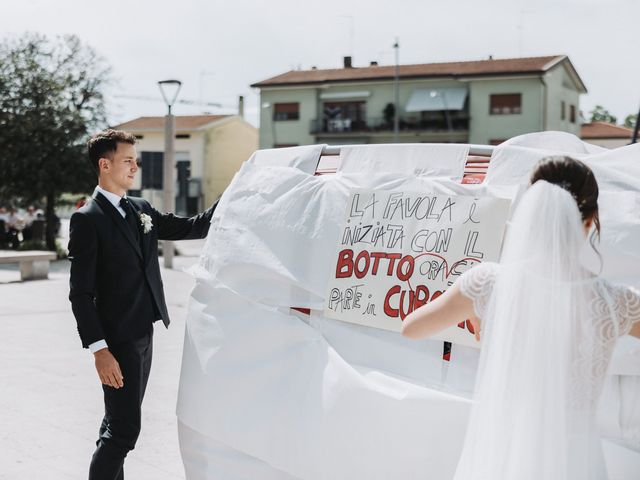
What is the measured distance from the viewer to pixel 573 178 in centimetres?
215

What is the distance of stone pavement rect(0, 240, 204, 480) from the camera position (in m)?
4.80

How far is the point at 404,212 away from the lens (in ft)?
10.4

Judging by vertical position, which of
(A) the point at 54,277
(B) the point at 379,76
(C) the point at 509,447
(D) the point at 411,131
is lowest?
(A) the point at 54,277

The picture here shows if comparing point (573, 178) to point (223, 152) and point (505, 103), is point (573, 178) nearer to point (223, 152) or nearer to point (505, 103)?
point (505, 103)

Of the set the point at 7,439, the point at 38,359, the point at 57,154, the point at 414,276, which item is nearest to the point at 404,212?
the point at 414,276

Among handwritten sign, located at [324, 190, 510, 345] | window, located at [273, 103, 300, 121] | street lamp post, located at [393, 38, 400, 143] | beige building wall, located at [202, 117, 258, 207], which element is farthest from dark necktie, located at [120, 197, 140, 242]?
beige building wall, located at [202, 117, 258, 207]

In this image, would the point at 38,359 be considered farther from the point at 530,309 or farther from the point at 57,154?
the point at 57,154

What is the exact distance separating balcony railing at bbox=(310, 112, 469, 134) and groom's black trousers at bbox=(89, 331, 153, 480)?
44.1 meters

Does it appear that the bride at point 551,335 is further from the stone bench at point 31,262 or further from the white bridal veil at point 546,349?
the stone bench at point 31,262

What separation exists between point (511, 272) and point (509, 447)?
1.61 ft

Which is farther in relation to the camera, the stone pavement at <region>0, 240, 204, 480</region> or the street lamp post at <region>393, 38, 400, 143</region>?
the street lamp post at <region>393, 38, 400, 143</region>

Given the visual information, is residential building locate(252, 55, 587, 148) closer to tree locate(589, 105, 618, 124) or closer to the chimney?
the chimney

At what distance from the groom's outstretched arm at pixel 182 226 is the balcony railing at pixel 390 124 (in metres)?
43.4

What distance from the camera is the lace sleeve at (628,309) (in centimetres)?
217
